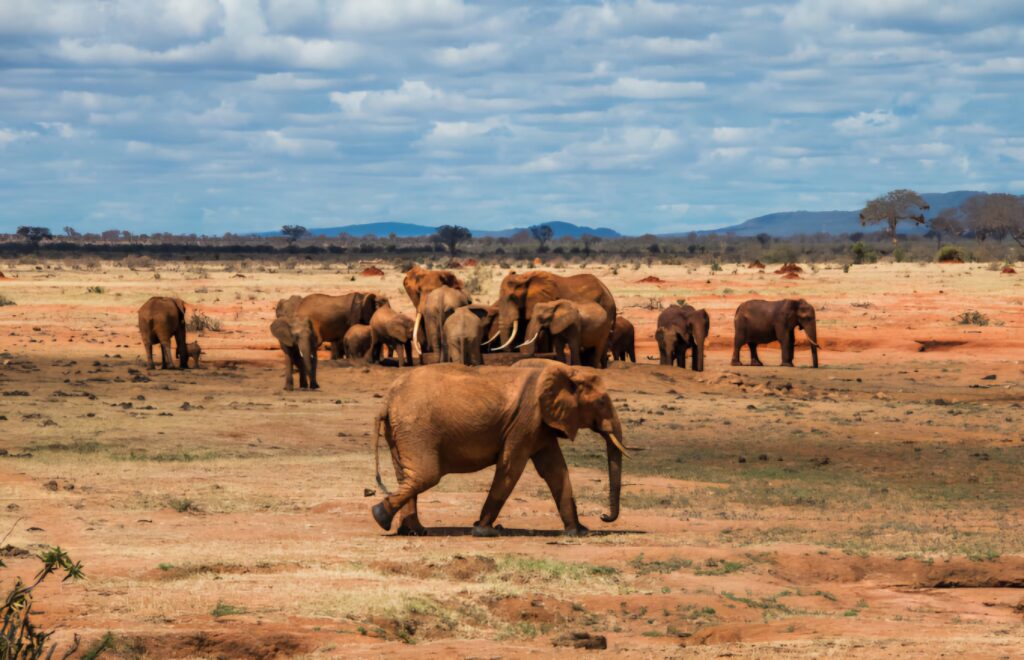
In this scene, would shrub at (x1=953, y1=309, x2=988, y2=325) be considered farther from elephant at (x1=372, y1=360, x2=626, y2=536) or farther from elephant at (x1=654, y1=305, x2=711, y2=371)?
elephant at (x1=372, y1=360, x2=626, y2=536)

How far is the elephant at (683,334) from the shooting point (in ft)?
104

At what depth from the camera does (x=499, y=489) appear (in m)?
12.9

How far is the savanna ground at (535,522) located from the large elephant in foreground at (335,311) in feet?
4.04

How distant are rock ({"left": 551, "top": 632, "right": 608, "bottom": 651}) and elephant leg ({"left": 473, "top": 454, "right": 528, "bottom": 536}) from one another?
3.74 m

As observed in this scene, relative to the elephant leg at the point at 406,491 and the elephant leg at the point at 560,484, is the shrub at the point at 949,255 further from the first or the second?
the elephant leg at the point at 406,491

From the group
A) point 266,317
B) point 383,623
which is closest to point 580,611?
point 383,623

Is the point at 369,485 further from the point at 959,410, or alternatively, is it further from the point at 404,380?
the point at 959,410

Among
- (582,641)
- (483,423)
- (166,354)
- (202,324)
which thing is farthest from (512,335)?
(582,641)

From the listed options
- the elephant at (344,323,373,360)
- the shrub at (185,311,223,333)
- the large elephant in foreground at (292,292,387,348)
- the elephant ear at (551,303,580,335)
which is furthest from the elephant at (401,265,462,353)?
the shrub at (185,311,223,333)

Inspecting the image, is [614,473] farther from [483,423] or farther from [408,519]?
[408,519]

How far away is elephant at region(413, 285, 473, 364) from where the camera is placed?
28672 mm

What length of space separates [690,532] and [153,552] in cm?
504

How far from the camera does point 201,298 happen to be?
2002 inches

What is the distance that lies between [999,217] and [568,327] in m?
93.9
